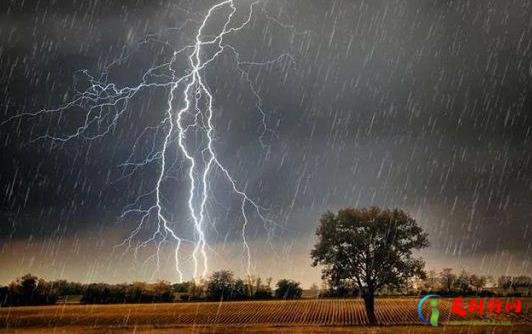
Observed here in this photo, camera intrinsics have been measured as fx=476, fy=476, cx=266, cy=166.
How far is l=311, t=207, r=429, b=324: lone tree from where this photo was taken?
3127 centimetres

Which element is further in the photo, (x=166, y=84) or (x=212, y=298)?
(x=212, y=298)

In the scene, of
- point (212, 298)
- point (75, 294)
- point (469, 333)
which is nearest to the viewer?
point (469, 333)

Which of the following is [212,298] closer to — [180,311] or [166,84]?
[180,311]

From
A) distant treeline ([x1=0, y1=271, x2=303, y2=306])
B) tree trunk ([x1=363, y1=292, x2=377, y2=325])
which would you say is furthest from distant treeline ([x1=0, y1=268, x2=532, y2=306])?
tree trunk ([x1=363, y1=292, x2=377, y2=325])

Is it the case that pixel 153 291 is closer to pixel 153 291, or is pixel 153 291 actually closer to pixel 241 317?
pixel 153 291

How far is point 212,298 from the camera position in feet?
188

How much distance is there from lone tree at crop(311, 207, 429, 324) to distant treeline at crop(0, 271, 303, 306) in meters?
25.5

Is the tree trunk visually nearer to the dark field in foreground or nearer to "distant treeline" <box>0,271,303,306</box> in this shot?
the dark field in foreground

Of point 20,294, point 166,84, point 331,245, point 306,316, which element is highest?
point 166,84

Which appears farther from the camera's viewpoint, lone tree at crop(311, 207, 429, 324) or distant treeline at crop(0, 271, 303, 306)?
distant treeline at crop(0, 271, 303, 306)

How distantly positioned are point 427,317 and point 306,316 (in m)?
9.59

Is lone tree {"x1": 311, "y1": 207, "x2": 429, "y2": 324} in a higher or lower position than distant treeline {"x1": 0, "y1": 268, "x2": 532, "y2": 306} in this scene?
higher

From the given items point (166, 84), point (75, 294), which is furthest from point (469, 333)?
point (75, 294)

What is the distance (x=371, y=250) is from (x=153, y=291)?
3488 cm
